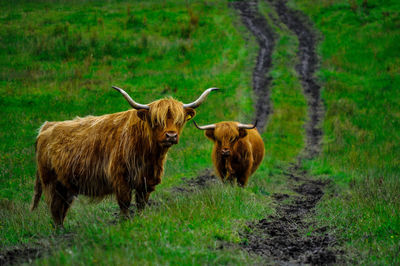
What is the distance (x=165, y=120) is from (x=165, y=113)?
8cm

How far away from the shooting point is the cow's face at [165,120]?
189 inches

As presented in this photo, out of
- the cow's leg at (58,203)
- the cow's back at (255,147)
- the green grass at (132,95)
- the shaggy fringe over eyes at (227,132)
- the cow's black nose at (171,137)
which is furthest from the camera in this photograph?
the cow's back at (255,147)

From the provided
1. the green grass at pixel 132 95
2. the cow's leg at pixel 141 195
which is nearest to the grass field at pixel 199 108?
A: the green grass at pixel 132 95

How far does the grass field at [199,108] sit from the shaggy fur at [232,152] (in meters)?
0.56

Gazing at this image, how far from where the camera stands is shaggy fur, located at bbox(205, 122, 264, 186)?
7434 millimetres

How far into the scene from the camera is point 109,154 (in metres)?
5.13

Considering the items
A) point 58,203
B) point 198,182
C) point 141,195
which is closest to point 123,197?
point 141,195

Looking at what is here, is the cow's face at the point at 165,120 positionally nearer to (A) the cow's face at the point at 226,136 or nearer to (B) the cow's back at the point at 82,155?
(B) the cow's back at the point at 82,155

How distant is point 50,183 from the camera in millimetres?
5586

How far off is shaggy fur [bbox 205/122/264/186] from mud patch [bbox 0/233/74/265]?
3.75m

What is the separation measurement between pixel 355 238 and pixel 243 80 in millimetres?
13862

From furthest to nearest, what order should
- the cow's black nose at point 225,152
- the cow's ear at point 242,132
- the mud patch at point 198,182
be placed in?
the mud patch at point 198,182, the cow's ear at point 242,132, the cow's black nose at point 225,152

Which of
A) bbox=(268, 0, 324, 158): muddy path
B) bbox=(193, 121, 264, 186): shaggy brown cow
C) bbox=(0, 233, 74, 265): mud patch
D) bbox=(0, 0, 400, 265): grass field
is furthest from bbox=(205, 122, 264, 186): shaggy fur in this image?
bbox=(268, 0, 324, 158): muddy path

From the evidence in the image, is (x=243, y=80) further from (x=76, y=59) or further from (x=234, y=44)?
(x=76, y=59)
